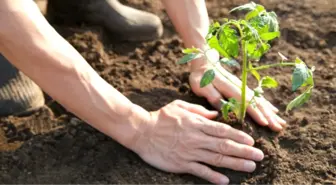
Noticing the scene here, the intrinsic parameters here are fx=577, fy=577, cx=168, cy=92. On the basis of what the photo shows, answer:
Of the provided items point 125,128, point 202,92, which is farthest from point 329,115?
point 125,128

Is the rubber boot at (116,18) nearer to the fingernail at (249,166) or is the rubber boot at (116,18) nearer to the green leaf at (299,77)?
the fingernail at (249,166)

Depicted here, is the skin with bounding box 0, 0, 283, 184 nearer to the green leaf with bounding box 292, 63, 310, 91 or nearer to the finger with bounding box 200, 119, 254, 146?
the finger with bounding box 200, 119, 254, 146

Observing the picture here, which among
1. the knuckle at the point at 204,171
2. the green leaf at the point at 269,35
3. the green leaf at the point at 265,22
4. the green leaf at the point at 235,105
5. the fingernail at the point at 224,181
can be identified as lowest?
the fingernail at the point at 224,181

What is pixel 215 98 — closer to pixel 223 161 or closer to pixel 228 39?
pixel 223 161

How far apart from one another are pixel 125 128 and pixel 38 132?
0.44 metres

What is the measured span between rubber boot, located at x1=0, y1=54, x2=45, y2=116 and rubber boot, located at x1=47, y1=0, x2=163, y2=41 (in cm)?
52

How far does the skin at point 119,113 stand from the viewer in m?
1.69

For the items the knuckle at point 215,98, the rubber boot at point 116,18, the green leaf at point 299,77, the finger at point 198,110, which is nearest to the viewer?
the green leaf at point 299,77

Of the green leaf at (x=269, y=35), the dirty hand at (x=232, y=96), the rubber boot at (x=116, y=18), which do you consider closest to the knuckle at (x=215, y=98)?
the dirty hand at (x=232, y=96)

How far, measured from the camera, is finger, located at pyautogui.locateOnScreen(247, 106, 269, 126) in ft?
6.47

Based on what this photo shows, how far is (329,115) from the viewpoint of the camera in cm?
210

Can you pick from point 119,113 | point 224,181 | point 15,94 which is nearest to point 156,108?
point 119,113

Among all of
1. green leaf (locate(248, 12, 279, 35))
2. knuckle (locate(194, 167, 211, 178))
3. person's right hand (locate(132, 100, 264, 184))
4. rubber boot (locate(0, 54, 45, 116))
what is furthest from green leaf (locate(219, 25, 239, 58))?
rubber boot (locate(0, 54, 45, 116))

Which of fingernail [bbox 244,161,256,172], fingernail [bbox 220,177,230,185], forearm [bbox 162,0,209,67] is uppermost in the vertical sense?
forearm [bbox 162,0,209,67]
